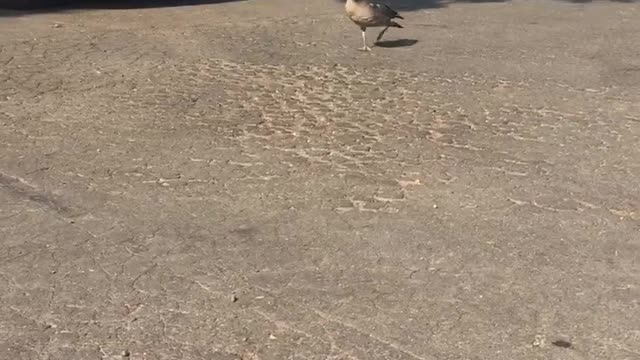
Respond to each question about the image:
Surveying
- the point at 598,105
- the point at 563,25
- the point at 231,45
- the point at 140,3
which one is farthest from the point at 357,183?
the point at 140,3

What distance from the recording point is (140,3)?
567 inches

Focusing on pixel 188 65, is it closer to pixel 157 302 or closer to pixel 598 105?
pixel 598 105

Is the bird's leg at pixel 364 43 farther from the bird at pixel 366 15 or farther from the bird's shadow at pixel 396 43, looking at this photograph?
the bird's shadow at pixel 396 43

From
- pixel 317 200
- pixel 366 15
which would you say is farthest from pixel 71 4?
pixel 317 200

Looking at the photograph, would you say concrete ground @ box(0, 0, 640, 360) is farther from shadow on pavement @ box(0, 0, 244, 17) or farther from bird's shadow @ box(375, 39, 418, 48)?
shadow on pavement @ box(0, 0, 244, 17)

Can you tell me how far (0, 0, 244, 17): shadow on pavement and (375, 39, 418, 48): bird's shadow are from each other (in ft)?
12.9

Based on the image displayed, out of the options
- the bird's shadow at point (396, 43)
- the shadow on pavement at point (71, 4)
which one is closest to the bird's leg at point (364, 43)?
the bird's shadow at point (396, 43)

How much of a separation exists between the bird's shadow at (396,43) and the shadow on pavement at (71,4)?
3918 millimetres

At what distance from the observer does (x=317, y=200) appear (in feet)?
20.7

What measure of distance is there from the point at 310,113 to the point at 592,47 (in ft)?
14.3

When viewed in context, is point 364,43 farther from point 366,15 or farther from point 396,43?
point 396,43

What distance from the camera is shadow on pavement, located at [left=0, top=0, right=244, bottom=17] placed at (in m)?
13.4

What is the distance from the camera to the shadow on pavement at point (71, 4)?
13422 millimetres

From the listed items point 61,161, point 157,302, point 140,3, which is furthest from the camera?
point 140,3
